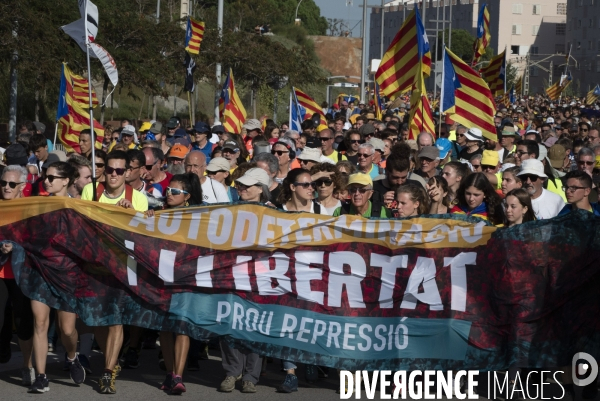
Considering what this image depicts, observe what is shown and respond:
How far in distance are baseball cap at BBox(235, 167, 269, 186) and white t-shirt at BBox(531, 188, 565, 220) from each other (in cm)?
258

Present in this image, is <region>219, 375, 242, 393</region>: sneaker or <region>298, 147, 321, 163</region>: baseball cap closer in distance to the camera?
<region>219, 375, 242, 393</region>: sneaker

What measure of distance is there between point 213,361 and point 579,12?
13360cm

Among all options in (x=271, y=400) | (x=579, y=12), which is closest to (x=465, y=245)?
(x=271, y=400)

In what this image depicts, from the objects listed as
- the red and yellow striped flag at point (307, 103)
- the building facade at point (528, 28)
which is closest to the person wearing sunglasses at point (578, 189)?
the red and yellow striped flag at point (307, 103)

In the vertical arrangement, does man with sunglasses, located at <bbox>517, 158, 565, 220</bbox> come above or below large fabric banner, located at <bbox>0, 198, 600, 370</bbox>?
above

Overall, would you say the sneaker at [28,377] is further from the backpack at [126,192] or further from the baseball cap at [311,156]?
the baseball cap at [311,156]

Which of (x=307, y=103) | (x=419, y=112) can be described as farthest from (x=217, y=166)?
(x=307, y=103)

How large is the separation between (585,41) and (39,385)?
13318 cm

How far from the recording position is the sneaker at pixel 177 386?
7.79 metres

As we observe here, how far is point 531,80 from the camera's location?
144625mm

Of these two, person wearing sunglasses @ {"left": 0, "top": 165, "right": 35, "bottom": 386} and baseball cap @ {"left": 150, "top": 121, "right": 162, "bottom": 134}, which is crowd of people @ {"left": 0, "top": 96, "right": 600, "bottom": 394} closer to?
person wearing sunglasses @ {"left": 0, "top": 165, "right": 35, "bottom": 386}

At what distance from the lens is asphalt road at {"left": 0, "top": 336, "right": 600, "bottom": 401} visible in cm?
777

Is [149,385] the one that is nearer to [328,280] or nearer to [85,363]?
[85,363]

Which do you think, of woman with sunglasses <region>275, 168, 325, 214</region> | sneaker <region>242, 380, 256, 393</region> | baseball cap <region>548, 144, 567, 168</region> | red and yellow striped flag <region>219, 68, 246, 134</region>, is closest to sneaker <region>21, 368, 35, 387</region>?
sneaker <region>242, 380, 256, 393</region>
